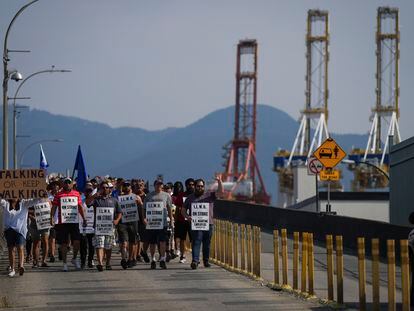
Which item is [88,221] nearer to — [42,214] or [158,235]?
[42,214]

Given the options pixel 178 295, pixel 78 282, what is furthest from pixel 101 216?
pixel 178 295

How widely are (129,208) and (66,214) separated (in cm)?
116

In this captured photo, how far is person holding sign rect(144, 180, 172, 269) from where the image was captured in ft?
74.5

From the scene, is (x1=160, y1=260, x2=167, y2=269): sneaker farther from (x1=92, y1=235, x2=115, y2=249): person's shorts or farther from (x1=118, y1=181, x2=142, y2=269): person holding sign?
(x1=92, y1=235, x2=115, y2=249): person's shorts

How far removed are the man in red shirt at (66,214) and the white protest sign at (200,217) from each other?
2000mm

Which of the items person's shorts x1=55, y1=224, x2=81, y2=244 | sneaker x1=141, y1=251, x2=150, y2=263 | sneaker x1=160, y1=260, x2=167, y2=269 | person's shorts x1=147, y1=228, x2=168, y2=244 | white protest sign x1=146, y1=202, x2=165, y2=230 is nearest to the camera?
person's shorts x1=55, y1=224, x2=81, y2=244

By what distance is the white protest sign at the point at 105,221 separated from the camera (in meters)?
22.0

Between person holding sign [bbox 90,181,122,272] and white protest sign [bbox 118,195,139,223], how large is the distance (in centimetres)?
27

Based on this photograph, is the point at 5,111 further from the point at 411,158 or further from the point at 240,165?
the point at 240,165

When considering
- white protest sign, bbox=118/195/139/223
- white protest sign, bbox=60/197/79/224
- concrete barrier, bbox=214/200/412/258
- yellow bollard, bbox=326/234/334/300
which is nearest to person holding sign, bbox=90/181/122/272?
white protest sign, bbox=118/195/139/223

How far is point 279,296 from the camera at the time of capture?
1698 centimetres

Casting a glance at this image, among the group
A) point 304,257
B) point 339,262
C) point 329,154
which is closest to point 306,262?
point 304,257

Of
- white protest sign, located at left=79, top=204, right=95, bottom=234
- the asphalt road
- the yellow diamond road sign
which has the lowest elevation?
the asphalt road

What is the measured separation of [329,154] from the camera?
38.5 m
